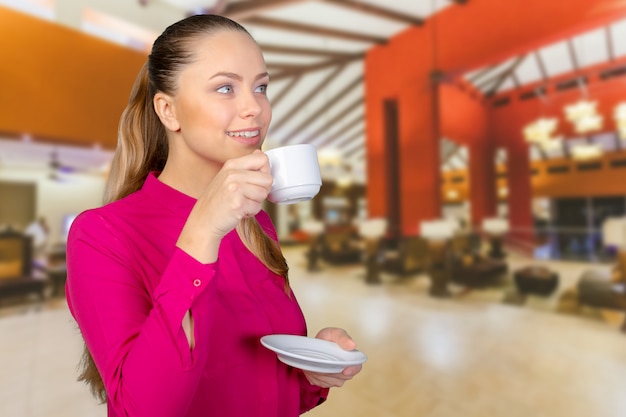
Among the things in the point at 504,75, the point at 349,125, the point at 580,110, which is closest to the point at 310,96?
the point at 349,125

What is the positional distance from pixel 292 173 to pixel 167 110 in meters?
0.20

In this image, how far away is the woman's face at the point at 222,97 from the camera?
1.48 feet

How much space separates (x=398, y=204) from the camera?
3916 millimetres

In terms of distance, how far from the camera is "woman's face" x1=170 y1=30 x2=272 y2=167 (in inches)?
17.8

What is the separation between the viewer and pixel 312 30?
343cm

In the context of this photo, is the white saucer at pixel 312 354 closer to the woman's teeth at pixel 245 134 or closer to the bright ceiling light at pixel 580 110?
the woman's teeth at pixel 245 134

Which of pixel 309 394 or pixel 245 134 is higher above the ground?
pixel 245 134

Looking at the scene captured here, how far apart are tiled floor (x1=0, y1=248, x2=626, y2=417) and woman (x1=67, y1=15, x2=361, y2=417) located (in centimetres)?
50

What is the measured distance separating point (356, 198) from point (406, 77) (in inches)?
53.1

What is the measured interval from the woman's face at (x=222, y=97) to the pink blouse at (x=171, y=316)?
0.11 metres

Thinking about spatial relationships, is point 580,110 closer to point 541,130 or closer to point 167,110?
point 541,130

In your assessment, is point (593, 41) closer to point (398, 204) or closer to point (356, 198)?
point (398, 204)

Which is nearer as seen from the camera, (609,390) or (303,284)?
(609,390)

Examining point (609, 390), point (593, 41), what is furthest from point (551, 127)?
point (609, 390)
